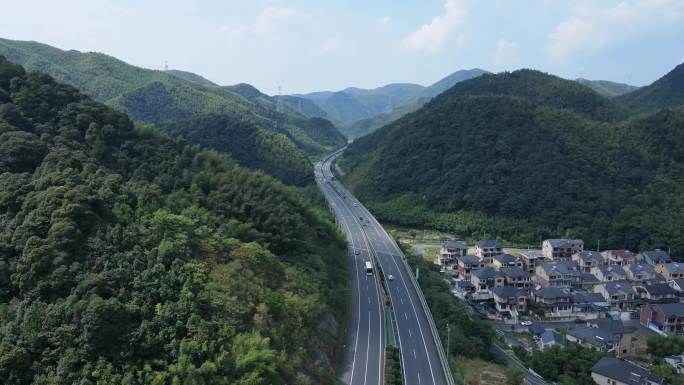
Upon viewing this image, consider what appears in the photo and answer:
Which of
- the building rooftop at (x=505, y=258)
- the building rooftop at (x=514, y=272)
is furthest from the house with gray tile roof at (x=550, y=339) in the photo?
the building rooftop at (x=505, y=258)

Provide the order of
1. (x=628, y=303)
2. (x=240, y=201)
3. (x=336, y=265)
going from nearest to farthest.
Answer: (x=240, y=201)
(x=336, y=265)
(x=628, y=303)

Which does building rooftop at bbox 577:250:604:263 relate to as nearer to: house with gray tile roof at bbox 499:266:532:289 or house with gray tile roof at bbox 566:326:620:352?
house with gray tile roof at bbox 499:266:532:289

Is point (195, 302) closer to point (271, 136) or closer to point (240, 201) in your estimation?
point (240, 201)

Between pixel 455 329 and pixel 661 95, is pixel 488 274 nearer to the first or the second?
pixel 455 329

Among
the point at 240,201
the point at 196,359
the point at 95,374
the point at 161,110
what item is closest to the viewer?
the point at 95,374

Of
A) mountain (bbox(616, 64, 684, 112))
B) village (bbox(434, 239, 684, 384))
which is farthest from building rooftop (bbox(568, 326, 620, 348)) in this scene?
mountain (bbox(616, 64, 684, 112))

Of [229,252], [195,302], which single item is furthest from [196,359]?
[229,252]
